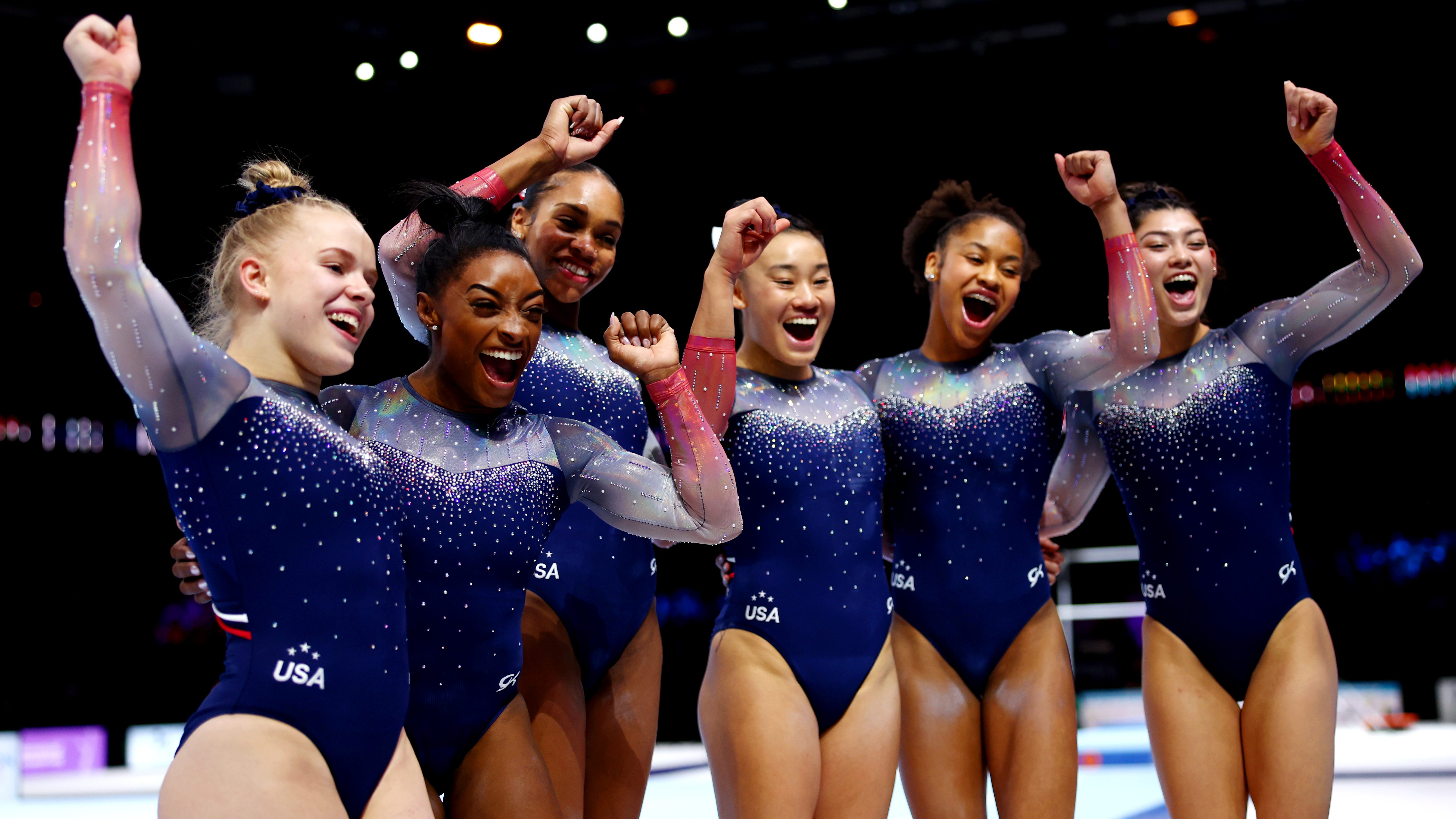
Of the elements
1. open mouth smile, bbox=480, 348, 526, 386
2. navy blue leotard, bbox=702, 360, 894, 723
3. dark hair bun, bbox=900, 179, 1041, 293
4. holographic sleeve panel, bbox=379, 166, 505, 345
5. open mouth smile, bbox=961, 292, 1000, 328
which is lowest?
navy blue leotard, bbox=702, 360, 894, 723

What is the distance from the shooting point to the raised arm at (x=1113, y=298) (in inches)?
109

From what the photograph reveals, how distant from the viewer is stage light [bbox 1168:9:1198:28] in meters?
7.11

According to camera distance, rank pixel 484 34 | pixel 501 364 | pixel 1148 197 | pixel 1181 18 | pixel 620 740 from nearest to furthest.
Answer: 1. pixel 501 364
2. pixel 620 740
3. pixel 1148 197
4. pixel 484 34
5. pixel 1181 18

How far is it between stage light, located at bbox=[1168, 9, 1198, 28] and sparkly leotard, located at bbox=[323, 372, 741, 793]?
6083mm

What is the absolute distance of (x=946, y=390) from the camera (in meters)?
3.00

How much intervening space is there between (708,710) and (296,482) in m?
1.20

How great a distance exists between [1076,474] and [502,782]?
199 centimetres

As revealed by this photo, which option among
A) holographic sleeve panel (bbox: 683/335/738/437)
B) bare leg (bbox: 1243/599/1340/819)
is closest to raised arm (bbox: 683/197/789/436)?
holographic sleeve panel (bbox: 683/335/738/437)

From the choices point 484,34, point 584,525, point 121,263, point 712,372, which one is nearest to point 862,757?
point 584,525

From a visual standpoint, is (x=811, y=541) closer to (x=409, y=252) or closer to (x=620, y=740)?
(x=620, y=740)

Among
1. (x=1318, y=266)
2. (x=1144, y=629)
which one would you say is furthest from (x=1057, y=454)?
(x=1318, y=266)

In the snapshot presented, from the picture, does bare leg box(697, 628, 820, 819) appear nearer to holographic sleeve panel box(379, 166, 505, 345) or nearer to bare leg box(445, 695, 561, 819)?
bare leg box(445, 695, 561, 819)

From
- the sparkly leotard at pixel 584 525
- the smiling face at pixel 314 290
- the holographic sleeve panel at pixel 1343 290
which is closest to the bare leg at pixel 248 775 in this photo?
the smiling face at pixel 314 290

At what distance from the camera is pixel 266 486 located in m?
1.76
